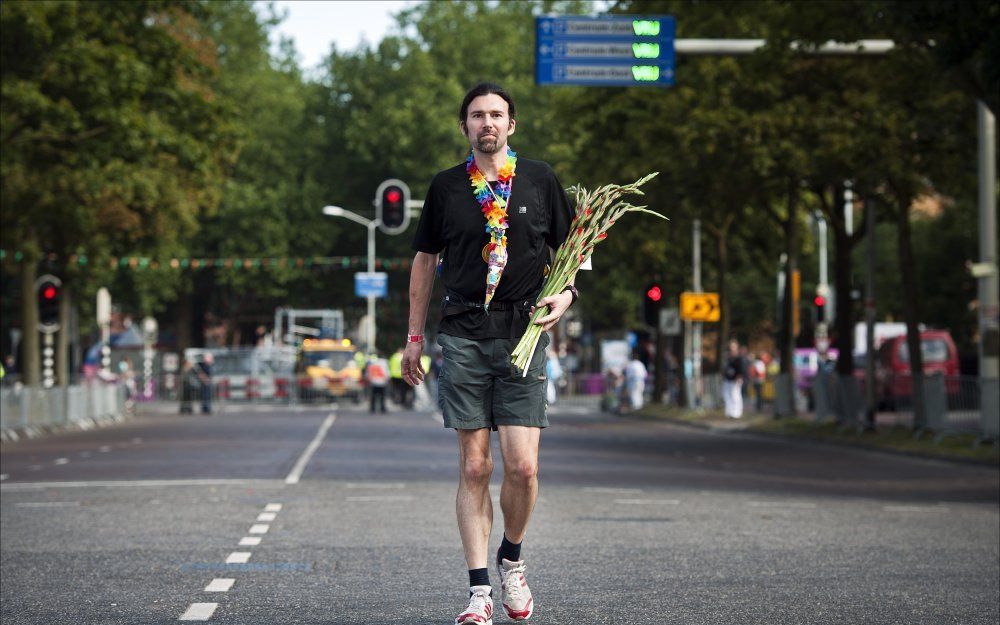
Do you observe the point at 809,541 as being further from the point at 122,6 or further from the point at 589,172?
the point at 589,172

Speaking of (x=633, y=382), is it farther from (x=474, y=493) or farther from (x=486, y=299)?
(x=486, y=299)

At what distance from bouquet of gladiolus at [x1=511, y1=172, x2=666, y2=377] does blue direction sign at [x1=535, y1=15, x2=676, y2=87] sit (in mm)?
16612

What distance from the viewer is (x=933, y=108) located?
28.8m

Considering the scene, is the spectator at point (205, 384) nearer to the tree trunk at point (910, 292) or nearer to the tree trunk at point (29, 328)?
the tree trunk at point (29, 328)

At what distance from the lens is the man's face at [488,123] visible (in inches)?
282

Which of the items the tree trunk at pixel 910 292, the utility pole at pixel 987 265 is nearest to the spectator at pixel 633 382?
the tree trunk at pixel 910 292

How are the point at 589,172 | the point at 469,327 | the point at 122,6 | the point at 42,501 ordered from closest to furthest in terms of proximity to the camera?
the point at 469,327
the point at 42,501
the point at 122,6
the point at 589,172

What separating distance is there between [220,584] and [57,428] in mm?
28037

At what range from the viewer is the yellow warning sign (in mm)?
43688

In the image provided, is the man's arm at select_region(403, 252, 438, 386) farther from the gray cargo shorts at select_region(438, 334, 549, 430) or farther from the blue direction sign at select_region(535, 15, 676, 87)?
the blue direction sign at select_region(535, 15, 676, 87)

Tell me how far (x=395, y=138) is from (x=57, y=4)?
1684 inches

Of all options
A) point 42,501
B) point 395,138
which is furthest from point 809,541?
point 395,138

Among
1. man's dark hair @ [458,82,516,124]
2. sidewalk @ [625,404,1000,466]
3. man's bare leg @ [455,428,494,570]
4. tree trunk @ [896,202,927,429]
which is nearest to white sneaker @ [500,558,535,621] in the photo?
man's bare leg @ [455,428,494,570]

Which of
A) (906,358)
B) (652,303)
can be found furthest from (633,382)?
(652,303)
